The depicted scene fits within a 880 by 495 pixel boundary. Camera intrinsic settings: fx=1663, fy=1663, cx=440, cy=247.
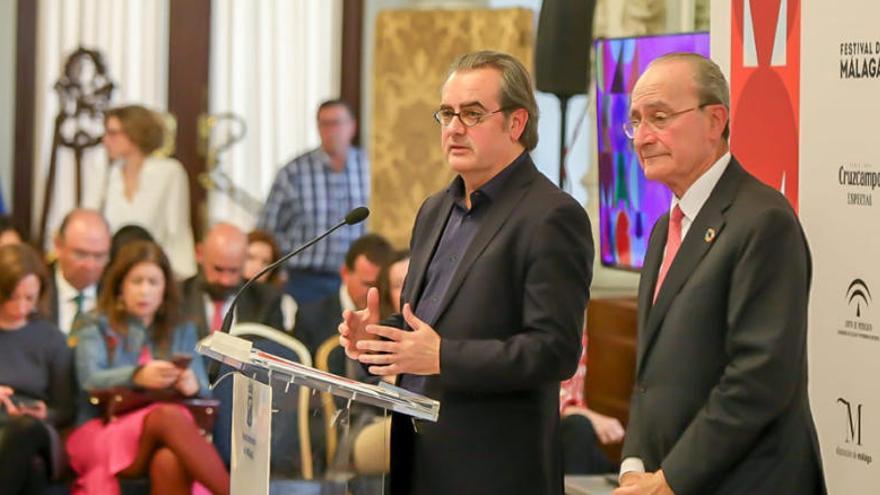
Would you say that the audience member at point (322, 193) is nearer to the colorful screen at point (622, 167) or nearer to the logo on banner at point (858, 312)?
the colorful screen at point (622, 167)

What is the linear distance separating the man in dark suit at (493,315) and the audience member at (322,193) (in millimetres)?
6063

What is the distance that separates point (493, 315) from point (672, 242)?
0.39 m

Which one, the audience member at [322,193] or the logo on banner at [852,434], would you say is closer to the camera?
the logo on banner at [852,434]

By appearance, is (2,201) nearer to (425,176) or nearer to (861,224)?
(425,176)

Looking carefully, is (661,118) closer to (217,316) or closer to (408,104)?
(217,316)

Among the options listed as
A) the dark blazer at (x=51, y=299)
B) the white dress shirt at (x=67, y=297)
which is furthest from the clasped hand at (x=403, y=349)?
the white dress shirt at (x=67, y=297)

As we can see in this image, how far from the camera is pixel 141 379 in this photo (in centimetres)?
Answer: 625

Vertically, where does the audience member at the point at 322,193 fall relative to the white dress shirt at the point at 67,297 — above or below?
above

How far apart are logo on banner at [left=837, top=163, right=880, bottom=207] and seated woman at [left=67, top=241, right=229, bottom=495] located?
3.17 meters

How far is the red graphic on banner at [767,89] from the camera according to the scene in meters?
3.74

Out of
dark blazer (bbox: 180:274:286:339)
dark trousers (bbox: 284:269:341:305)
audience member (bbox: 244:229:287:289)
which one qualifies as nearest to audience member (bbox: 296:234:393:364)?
dark blazer (bbox: 180:274:286:339)

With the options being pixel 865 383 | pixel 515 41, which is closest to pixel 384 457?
pixel 865 383

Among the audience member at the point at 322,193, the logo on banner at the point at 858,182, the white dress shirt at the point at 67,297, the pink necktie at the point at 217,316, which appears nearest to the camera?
the logo on banner at the point at 858,182

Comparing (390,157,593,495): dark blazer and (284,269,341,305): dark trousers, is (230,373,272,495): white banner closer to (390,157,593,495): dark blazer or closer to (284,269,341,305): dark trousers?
(390,157,593,495): dark blazer
